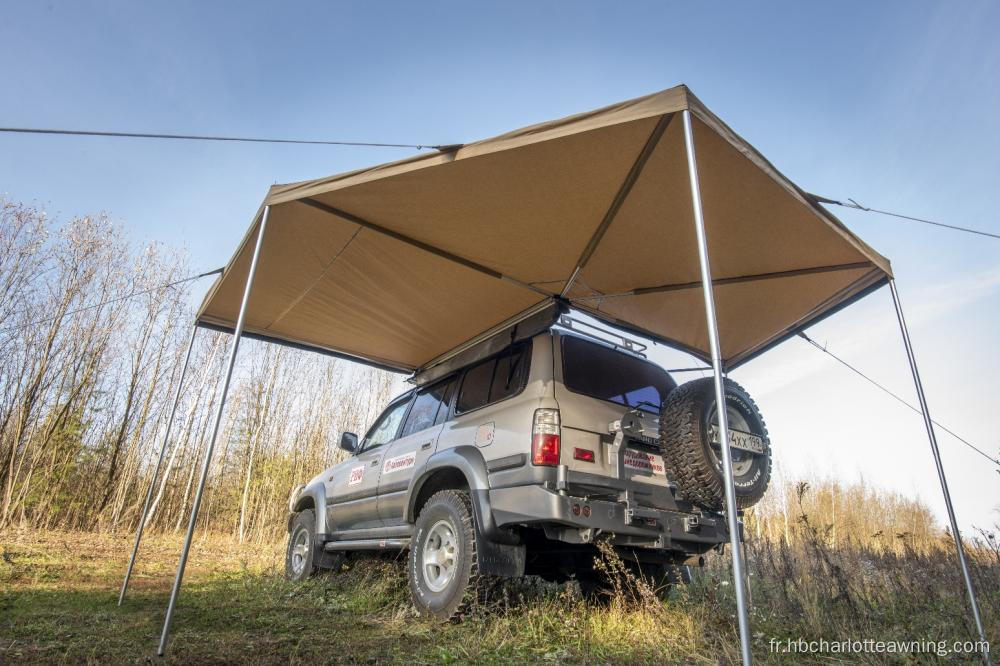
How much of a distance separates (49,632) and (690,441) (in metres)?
4.13

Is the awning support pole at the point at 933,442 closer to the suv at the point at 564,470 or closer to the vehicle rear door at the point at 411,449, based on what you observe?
the suv at the point at 564,470

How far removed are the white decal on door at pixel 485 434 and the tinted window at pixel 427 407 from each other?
2.89ft

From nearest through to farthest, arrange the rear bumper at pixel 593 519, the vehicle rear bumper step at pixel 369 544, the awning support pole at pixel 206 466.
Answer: the awning support pole at pixel 206 466 < the rear bumper at pixel 593 519 < the vehicle rear bumper step at pixel 369 544

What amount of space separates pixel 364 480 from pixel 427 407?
3.38 feet

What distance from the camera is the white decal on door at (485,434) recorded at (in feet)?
12.3

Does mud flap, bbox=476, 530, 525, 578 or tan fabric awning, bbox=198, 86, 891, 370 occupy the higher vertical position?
tan fabric awning, bbox=198, 86, 891, 370

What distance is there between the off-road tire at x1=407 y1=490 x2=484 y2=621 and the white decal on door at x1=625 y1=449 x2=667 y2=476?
1.13 meters

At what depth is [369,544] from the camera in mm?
4895

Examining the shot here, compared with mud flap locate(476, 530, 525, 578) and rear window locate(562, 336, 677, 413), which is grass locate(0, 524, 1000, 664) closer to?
mud flap locate(476, 530, 525, 578)

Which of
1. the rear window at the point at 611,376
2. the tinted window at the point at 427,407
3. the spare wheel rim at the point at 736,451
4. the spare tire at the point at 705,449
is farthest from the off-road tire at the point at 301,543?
the spare wheel rim at the point at 736,451

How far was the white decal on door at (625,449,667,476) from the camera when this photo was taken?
139 inches

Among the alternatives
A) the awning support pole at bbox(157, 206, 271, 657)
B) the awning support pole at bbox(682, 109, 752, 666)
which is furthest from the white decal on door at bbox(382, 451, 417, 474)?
the awning support pole at bbox(682, 109, 752, 666)

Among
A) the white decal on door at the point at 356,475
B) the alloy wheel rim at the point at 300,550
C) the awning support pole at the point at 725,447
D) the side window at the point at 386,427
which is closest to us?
the awning support pole at the point at 725,447

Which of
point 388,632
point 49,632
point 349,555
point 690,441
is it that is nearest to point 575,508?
point 690,441
